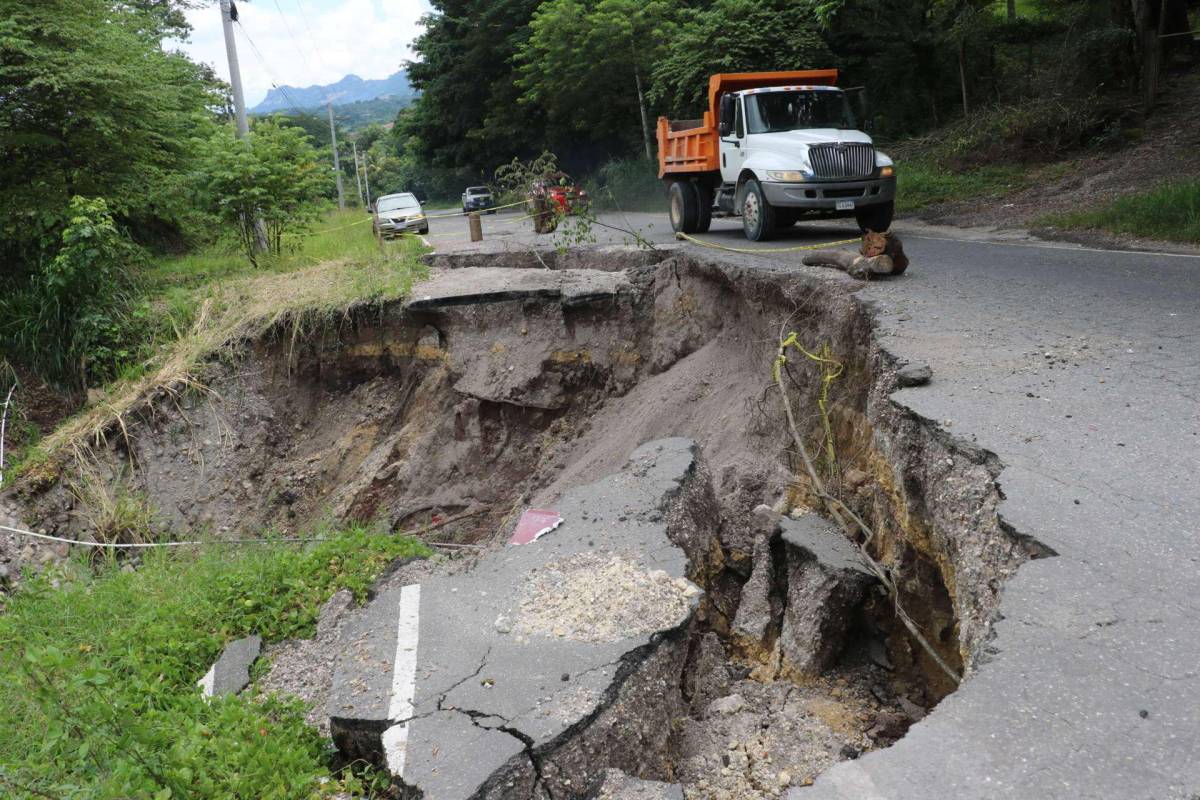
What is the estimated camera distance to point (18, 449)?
436 inches

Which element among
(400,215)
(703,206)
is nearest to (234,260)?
(703,206)

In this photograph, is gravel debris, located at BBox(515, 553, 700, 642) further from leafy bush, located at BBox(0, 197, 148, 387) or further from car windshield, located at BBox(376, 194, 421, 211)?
car windshield, located at BBox(376, 194, 421, 211)

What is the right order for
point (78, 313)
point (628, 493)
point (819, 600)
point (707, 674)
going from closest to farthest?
point (707, 674)
point (819, 600)
point (628, 493)
point (78, 313)

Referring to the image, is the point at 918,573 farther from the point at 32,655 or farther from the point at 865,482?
the point at 32,655

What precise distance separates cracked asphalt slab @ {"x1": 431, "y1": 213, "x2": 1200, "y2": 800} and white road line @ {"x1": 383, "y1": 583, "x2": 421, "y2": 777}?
1.81m

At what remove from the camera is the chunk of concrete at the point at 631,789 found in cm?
319

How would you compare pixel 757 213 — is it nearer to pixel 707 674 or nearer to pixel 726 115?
pixel 726 115

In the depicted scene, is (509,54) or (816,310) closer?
(816,310)

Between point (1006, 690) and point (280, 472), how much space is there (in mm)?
10200

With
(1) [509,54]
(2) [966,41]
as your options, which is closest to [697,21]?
(2) [966,41]

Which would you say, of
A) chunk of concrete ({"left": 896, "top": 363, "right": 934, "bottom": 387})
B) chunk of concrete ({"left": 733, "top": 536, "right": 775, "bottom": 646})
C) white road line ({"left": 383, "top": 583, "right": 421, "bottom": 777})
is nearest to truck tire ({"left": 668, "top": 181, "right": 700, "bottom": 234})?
chunk of concrete ({"left": 896, "top": 363, "right": 934, "bottom": 387})

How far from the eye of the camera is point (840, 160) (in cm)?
1152

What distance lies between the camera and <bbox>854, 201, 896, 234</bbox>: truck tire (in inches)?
482

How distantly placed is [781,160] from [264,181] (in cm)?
830
